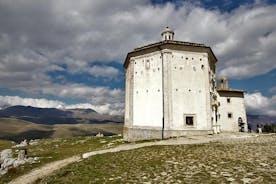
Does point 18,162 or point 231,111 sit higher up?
point 231,111

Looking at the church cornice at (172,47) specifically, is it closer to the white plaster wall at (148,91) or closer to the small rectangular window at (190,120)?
the white plaster wall at (148,91)

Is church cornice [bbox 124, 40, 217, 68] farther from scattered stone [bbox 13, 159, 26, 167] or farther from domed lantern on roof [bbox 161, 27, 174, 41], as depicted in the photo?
scattered stone [bbox 13, 159, 26, 167]

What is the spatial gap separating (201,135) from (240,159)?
53.4 ft

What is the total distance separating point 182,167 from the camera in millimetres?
15305

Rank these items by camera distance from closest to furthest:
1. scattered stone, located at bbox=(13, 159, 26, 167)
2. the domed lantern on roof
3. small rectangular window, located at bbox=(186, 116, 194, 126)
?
1. scattered stone, located at bbox=(13, 159, 26, 167)
2. small rectangular window, located at bbox=(186, 116, 194, 126)
3. the domed lantern on roof

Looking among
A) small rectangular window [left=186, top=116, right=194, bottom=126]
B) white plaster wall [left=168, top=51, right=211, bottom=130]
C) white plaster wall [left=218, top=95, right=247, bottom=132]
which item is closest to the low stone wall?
white plaster wall [left=168, top=51, right=211, bottom=130]

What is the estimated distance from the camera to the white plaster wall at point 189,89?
32.7 meters

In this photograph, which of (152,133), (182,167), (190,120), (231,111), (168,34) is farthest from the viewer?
(231,111)

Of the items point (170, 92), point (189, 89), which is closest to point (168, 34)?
point (189, 89)

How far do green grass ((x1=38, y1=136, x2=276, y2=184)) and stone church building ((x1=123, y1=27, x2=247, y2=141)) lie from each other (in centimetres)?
1153

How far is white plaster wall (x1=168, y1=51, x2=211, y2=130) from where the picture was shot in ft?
107

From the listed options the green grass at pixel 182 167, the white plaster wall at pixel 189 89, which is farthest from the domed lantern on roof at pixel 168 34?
the green grass at pixel 182 167

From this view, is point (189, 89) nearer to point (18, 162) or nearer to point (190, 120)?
point (190, 120)

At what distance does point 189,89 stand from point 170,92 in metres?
3.07
